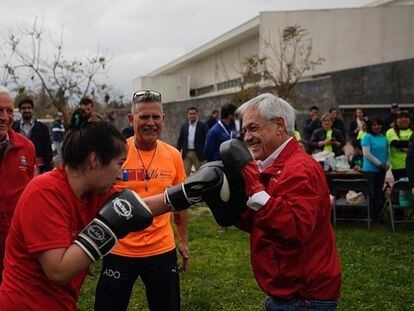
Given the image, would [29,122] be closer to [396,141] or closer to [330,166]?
[330,166]

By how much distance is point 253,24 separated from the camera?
25156 millimetres

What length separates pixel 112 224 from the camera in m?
1.91

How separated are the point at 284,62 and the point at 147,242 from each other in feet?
58.7

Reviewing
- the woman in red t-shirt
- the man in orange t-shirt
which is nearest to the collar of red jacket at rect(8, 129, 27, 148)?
the man in orange t-shirt

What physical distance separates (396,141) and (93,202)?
7053mm

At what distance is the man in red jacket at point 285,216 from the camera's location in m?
2.12

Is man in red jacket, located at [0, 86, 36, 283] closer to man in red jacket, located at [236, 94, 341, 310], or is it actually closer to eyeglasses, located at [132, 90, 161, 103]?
eyeglasses, located at [132, 90, 161, 103]

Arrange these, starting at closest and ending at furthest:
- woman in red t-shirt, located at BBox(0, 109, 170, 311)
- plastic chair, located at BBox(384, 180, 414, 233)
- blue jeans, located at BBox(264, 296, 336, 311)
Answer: woman in red t-shirt, located at BBox(0, 109, 170, 311) < blue jeans, located at BBox(264, 296, 336, 311) < plastic chair, located at BBox(384, 180, 414, 233)

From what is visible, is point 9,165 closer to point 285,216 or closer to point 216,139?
point 285,216

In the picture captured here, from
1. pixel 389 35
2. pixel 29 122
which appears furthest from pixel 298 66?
pixel 29 122

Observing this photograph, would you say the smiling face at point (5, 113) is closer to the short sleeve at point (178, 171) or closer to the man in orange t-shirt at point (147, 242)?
the man in orange t-shirt at point (147, 242)

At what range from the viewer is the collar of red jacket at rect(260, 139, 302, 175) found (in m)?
2.43

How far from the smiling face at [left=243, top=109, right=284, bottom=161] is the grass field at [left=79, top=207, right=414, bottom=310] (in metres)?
2.73

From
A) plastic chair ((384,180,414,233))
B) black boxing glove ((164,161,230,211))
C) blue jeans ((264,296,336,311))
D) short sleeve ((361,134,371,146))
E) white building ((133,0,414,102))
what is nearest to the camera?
black boxing glove ((164,161,230,211))
